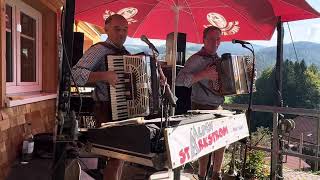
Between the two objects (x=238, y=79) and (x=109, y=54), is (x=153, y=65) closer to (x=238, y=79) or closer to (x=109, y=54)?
(x=109, y=54)

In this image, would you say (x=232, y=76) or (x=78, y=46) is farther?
(x=78, y=46)

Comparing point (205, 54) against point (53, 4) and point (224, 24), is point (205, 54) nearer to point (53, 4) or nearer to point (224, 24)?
point (224, 24)

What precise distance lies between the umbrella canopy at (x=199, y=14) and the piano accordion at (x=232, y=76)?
901 mm

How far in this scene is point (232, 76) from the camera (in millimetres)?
3555

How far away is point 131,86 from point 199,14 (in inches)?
120

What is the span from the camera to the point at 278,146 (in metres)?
4.87

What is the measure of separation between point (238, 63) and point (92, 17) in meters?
2.16

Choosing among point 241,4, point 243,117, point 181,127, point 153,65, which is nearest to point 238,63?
point 243,117

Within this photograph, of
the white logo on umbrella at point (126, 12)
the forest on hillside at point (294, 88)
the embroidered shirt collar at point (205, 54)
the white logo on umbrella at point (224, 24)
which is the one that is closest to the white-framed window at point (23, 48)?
the white logo on umbrella at point (126, 12)

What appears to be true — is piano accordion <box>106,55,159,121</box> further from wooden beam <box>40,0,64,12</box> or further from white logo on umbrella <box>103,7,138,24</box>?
white logo on umbrella <box>103,7,138,24</box>

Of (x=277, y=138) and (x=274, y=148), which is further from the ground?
(x=277, y=138)

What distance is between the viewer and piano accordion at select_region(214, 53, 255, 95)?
353 cm

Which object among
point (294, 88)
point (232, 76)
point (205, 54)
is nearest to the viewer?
point (232, 76)

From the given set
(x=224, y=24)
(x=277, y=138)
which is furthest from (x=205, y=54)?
(x=277, y=138)
